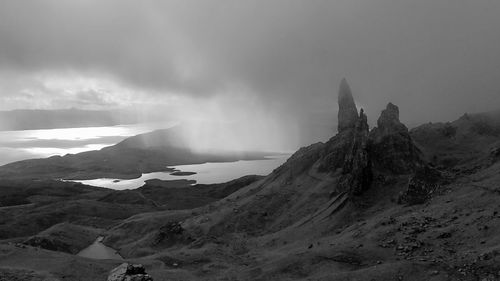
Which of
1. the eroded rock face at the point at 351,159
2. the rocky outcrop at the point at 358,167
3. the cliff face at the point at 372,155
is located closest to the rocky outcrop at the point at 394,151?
the cliff face at the point at 372,155

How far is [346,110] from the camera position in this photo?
478ft

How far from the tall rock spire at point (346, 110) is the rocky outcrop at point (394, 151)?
36.0 meters

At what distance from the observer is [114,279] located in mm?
39344

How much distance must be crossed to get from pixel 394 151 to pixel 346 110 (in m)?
51.3

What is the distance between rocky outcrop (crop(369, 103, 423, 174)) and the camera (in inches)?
3698

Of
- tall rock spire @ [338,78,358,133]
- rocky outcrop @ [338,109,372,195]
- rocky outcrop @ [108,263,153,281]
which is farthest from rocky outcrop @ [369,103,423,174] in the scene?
rocky outcrop @ [108,263,153,281]

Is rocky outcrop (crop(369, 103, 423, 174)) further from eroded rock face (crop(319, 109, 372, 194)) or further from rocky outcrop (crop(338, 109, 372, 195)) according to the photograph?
eroded rock face (crop(319, 109, 372, 194))

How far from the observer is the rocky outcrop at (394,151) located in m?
93.9

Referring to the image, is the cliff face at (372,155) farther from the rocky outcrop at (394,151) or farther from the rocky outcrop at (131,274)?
the rocky outcrop at (131,274)

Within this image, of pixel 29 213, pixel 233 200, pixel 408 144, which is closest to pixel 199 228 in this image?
pixel 233 200

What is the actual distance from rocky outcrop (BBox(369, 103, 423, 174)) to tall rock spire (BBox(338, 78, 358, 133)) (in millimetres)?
36005

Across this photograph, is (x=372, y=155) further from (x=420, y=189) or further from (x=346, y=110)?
(x=346, y=110)

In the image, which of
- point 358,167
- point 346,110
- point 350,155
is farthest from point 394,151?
point 346,110

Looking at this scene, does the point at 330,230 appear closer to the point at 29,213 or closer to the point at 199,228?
the point at 199,228
